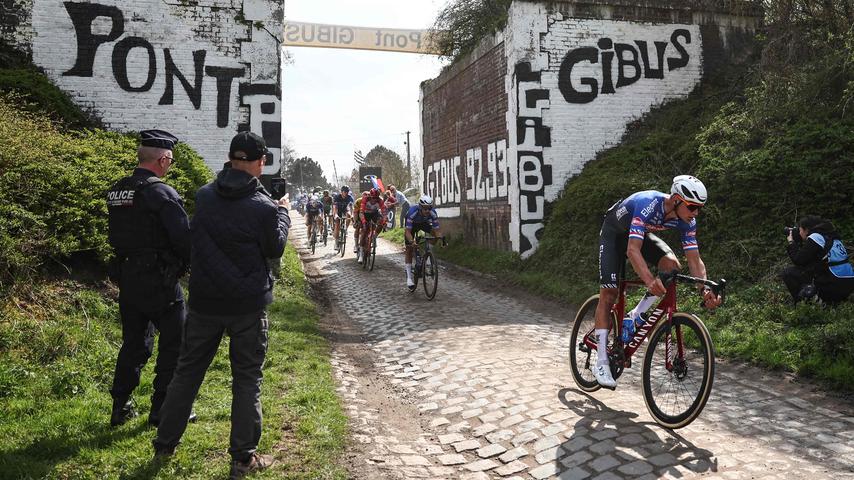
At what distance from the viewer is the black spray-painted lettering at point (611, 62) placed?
13.9 m

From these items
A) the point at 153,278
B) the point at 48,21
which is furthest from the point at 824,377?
the point at 48,21

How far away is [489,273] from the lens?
1385cm

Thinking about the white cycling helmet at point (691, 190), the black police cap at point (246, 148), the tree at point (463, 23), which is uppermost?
the tree at point (463, 23)

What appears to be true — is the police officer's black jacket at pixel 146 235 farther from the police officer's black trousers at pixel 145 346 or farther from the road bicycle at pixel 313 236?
the road bicycle at pixel 313 236

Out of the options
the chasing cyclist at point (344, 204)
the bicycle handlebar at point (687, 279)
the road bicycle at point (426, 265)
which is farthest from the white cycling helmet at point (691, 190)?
the chasing cyclist at point (344, 204)

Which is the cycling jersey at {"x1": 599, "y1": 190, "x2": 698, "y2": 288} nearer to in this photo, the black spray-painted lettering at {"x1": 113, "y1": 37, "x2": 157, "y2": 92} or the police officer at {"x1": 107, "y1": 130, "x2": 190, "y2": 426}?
the police officer at {"x1": 107, "y1": 130, "x2": 190, "y2": 426}

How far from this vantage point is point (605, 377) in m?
5.13

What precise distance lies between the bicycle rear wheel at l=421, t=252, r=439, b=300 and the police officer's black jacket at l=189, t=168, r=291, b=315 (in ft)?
22.6

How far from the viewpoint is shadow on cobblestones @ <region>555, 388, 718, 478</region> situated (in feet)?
12.7

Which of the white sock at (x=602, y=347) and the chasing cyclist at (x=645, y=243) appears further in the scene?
the white sock at (x=602, y=347)

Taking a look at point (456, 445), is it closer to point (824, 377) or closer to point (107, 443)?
point (107, 443)

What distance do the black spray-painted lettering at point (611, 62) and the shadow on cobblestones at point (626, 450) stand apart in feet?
34.1

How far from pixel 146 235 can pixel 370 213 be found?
1074 cm

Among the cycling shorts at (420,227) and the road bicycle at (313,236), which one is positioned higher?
the cycling shorts at (420,227)
